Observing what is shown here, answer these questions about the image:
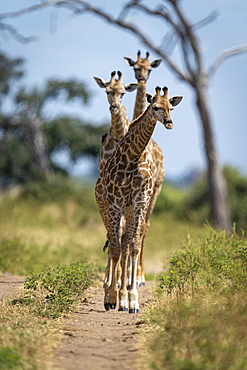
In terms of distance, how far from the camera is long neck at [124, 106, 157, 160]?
19.1ft

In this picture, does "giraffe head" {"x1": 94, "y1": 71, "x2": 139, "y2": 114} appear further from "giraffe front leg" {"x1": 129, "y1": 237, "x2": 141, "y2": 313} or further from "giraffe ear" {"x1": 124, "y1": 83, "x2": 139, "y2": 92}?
"giraffe front leg" {"x1": 129, "y1": 237, "x2": 141, "y2": 313}

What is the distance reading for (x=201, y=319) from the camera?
168 inches

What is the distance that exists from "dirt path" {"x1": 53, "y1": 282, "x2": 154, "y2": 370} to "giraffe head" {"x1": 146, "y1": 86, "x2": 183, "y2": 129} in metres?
2.43

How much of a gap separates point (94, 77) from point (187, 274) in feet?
11.1

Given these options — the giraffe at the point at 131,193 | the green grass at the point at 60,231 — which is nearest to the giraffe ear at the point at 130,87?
the giraffe at the point at 131,193

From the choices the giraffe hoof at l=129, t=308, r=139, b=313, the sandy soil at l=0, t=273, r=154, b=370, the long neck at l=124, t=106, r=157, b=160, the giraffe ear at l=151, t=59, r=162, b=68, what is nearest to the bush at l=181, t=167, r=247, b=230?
the giraffe ear at l=151, t=59, r=162, b=68

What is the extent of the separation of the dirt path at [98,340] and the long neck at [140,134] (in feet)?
6.99

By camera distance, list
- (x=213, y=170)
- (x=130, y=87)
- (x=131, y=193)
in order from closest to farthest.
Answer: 1. (x=131, y=193)
2. (x=130, y=87)
3. (x=213, y=170)

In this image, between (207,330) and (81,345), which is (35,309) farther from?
(207,330)

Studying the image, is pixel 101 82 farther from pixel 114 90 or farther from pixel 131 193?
pixel 131 193

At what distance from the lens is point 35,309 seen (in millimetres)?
5516

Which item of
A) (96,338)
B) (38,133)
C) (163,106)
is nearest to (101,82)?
(163,106)

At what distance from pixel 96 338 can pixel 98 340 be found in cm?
8

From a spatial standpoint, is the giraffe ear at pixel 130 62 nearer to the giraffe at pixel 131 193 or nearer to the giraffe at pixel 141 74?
the giraffe at pixel 141 74
